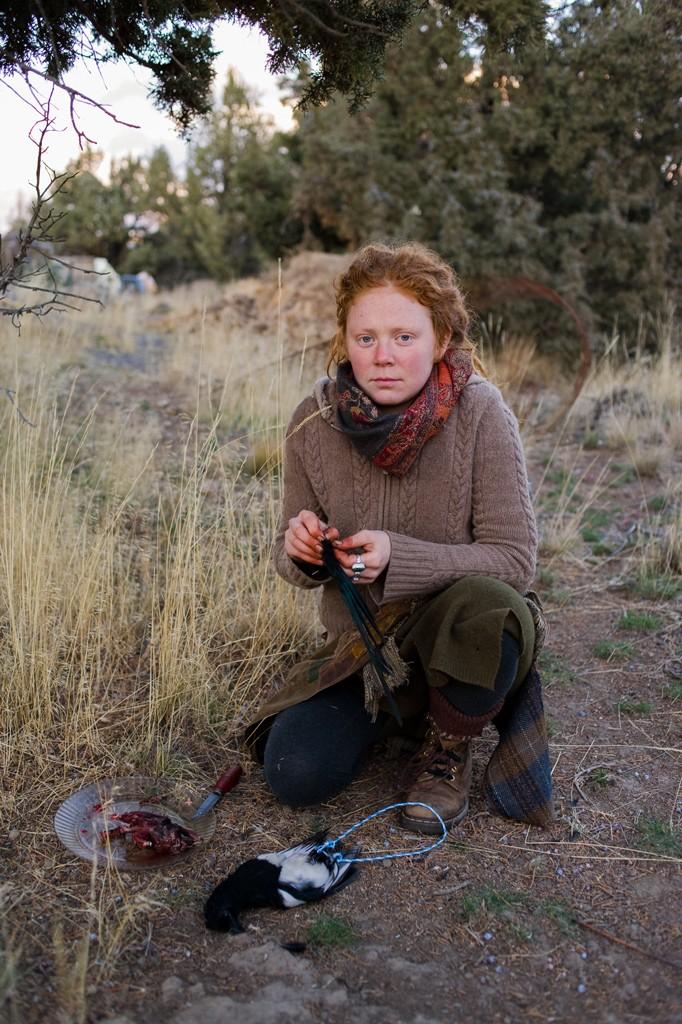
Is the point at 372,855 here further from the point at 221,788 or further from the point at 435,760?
the point at 221,788

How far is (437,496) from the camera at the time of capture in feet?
7.84

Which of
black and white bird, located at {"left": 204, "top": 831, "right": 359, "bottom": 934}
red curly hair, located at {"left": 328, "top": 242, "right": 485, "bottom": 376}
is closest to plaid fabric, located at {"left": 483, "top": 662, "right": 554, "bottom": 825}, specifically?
black and white bird, located at {"left": 204, "top": 831, "right": 359, "bottom": 934}

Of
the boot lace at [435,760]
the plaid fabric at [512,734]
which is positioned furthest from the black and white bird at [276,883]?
the plaid fabric at [512,734]

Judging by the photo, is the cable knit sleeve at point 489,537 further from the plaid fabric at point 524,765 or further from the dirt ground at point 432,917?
the dirt ground at point 432,917

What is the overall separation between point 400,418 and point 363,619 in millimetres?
520

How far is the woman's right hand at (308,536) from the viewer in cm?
223

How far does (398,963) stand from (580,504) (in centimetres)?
364

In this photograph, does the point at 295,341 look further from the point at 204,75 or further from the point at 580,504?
the point at 204,75

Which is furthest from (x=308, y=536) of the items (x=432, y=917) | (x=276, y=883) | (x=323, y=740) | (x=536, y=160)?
(x=536, y=160)

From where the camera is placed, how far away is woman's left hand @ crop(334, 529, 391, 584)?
2205mm

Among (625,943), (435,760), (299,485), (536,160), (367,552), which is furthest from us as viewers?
(536,160)

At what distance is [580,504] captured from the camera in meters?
5.15

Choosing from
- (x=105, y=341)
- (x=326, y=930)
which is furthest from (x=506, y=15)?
(x=105, y=341)

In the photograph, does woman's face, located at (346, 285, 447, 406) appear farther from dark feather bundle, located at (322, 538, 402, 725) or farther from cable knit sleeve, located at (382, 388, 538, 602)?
dark feather bundle, located at (322, 538, 402, 725)
